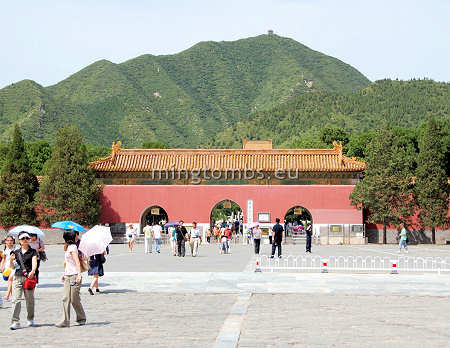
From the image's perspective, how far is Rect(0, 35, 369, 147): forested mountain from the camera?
324 feet

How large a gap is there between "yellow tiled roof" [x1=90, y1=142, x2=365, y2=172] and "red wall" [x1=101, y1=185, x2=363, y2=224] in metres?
1.27

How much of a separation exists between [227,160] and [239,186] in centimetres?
217

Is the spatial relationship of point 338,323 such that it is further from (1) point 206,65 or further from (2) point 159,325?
(1) point 206,65

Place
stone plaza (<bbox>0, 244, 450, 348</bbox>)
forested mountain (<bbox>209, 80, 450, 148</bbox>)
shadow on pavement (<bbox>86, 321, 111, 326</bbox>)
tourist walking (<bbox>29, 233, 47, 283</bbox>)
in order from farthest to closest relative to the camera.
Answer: forested mountain (<bbox>209, 80, 450, 148</bbox>)
tourist walking (<bbox>29, 233, 47, 283</bbox>)
shadow on pavement (<bbox>86, 321, 111, 326</bbox>)
stone plaza (<bbox>0, 244, 450, 348</bbox>)

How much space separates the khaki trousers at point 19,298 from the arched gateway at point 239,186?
33.6m

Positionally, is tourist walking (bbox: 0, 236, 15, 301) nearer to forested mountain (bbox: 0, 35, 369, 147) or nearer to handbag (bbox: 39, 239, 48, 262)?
handbag (bbox: 39, 239, 48, 262)

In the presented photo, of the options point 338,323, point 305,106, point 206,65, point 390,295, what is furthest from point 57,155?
point 206,65

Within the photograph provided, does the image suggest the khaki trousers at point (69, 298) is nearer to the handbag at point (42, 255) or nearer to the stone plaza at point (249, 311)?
the stone plaza at point (249, 311)

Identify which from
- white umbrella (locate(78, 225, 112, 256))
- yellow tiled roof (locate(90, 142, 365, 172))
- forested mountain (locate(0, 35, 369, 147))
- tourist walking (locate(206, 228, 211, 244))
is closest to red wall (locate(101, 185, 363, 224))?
yellow tiled roof (locate(90, 142, 365, 172))

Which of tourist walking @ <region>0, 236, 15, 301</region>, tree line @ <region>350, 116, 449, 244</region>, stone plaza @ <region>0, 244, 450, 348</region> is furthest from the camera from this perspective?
tree line @ <region>350, 116, 449, 244</region>

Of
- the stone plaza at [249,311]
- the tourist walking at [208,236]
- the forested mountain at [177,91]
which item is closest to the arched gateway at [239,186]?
the tourist walking at [208,236]

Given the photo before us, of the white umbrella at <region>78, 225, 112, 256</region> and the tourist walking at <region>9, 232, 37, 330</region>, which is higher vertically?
the white umbrella at <region>78, 225, 112, 256</region>

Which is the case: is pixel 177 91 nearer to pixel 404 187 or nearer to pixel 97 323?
pixel 404 187

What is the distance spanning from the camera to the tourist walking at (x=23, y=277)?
915 cm
